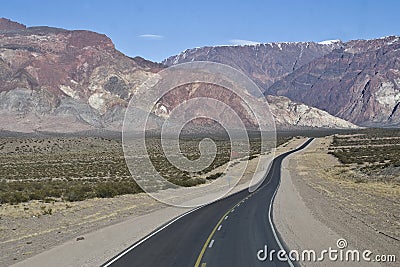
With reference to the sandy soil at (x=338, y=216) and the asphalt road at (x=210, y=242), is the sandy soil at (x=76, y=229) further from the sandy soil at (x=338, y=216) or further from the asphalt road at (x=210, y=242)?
the sandy soil at (x=338, y=216)

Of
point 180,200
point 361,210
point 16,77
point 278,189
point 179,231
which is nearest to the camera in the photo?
point 179,231

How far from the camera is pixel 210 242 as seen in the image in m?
16.4

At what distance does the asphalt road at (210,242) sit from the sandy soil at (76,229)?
0.84 m

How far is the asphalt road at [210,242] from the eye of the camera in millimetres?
13516

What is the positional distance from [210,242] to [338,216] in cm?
890

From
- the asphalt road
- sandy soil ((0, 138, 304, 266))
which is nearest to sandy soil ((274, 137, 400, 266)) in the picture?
the asphalt road

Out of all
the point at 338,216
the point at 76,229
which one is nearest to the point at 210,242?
the point at 76,229

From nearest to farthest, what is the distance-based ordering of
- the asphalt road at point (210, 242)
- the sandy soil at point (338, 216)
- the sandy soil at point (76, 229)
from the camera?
the asphalt road at point (210, 242) < the sandy soil at point (76, 229) < the sandy soil at point (338, 216)

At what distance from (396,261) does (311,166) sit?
174ft

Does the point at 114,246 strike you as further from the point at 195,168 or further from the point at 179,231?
the point at 195,168

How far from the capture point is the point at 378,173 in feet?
147

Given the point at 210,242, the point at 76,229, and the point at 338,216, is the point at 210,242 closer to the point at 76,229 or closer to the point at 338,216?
the point at 76,229

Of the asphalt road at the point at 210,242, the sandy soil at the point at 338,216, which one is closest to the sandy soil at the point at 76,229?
the asphalt road at the point at 210,242

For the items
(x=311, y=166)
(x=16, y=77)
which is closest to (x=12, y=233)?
(x=311, y=166)
